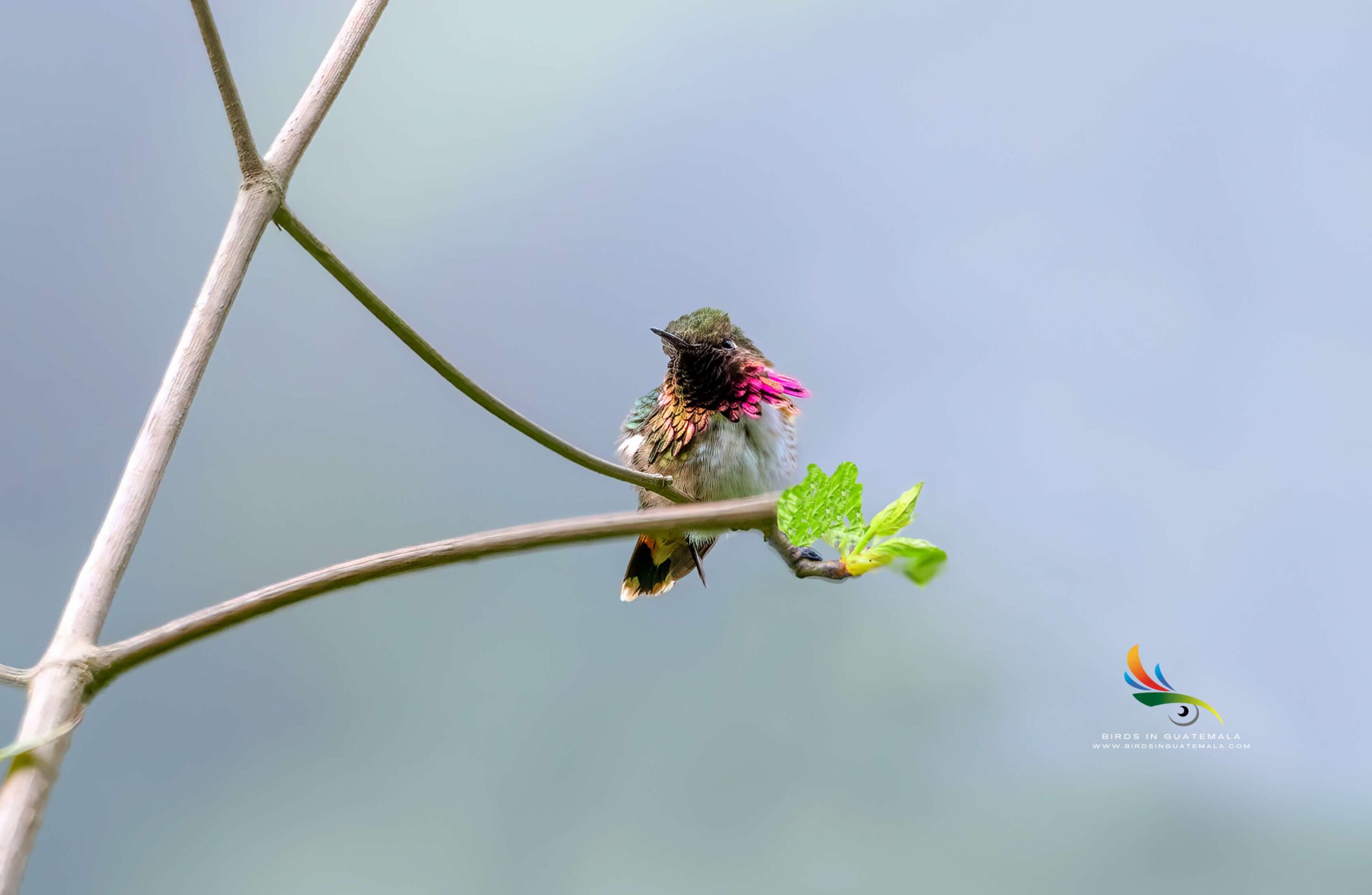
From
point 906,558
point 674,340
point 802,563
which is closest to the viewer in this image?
point 906,558

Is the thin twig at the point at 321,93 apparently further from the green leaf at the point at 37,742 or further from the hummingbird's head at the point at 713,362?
the hummingbird's head at the point at 713,362

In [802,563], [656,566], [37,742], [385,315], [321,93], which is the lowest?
[37,742]

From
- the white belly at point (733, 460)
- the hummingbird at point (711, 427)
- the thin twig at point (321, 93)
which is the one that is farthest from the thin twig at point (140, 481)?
the white belly at point (733, 460)

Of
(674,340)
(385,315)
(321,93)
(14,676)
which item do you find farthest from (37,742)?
(674,340)

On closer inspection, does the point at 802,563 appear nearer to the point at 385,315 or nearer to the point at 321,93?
the point at 385,315

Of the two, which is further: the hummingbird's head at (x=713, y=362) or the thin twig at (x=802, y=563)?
Result: the hummingbird's head at (x=713, y=362)

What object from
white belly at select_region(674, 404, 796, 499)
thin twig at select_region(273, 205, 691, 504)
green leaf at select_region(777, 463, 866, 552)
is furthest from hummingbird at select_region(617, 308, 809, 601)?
green leaf at select_region(777, 463, 866, 552)

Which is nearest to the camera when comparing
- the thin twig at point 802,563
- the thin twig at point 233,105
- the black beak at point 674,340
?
the thin twig at point 802,563
